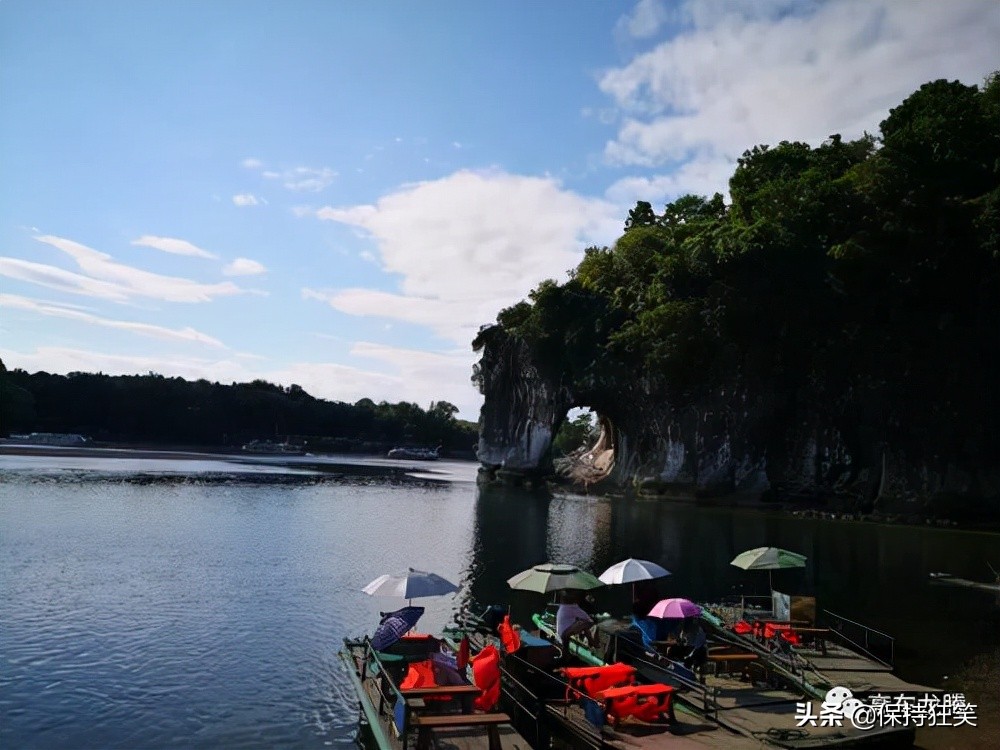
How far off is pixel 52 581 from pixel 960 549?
42.6 metres

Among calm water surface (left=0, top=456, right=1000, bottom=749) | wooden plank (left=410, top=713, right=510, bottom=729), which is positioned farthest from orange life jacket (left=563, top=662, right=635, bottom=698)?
calm water surface (left=0, top=456, right=1000, bottom=749)

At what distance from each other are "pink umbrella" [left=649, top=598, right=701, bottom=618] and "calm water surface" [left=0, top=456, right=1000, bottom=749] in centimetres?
648

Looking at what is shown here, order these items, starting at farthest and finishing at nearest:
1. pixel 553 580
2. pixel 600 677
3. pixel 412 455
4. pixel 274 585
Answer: pixel 412 455 < pixel 274 585 < pixel 553 580 < pixel 600 677

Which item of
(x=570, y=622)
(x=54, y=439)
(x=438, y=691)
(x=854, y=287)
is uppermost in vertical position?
(x=854, y=287)

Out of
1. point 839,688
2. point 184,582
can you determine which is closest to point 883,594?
point 839,688

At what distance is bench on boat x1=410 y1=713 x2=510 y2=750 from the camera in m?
10.4

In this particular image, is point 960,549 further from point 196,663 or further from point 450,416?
point 450,416

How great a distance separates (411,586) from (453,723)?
5.15 meters

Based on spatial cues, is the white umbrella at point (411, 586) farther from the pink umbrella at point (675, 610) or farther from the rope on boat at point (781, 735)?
the rope on boat at point (781, 735)

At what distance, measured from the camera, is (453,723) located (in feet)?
34.5

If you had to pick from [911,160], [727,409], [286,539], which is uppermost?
[911,160]

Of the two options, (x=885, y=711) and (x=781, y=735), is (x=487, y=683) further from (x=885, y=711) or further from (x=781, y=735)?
(x=885, y=711)

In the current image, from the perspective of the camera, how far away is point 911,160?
49.8m

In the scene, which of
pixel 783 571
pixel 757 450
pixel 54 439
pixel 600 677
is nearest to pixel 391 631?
pixel 600 677
